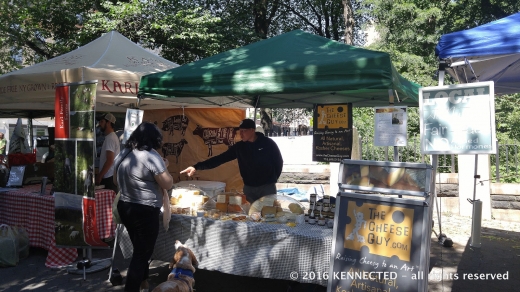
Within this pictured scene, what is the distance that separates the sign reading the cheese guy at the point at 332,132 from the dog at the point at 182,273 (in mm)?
2547

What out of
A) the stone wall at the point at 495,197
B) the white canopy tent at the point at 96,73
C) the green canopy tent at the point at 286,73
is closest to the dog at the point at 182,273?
the green canopy tent at the point at 286,73

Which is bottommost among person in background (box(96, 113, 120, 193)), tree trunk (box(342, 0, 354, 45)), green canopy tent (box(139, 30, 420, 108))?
person in background (box(96, 113, 120, 193))

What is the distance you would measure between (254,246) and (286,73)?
1.61m

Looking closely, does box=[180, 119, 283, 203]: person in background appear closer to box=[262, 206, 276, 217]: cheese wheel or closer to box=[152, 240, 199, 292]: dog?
box=[262, 206, 276, 217]: cheese wheel

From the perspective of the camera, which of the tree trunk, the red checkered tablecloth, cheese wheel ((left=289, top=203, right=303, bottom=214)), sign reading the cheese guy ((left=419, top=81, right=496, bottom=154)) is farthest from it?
the tree trunk

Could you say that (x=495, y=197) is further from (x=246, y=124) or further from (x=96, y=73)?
(x=96, y=73)

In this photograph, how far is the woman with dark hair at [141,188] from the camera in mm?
3441

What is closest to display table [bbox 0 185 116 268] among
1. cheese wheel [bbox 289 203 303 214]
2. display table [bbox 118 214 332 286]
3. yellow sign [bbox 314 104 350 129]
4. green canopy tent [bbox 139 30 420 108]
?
display table [bbox 118 214 332 286]

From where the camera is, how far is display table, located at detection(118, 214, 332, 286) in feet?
11.3

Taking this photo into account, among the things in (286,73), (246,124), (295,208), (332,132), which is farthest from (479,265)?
(286,73)

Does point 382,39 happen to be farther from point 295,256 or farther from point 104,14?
point 295,256

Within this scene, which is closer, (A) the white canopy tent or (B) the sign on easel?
(B) the sign on easel

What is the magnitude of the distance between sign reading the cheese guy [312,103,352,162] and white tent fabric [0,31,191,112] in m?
2.50

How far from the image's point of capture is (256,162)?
15.8ft
